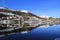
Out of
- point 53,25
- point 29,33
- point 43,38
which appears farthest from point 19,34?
point 53,25

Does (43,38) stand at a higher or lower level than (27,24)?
lower

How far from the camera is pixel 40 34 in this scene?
18.1 feet

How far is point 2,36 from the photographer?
5.48m

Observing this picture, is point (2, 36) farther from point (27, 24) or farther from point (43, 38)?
point (43, 38)

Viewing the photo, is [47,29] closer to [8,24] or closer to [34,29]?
[34,29]

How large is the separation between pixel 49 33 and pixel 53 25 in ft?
0.97

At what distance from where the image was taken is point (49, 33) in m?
5.61

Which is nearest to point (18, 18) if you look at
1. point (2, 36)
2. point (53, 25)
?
point (2, 36)

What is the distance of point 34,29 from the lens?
562 centimetres

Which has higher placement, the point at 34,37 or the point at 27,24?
the point at 27,24

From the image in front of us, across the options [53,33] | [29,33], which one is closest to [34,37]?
[29,33]

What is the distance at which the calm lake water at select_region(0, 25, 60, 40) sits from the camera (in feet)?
17.9

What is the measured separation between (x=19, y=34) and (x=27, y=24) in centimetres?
37

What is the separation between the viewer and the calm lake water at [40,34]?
546 centimetres
